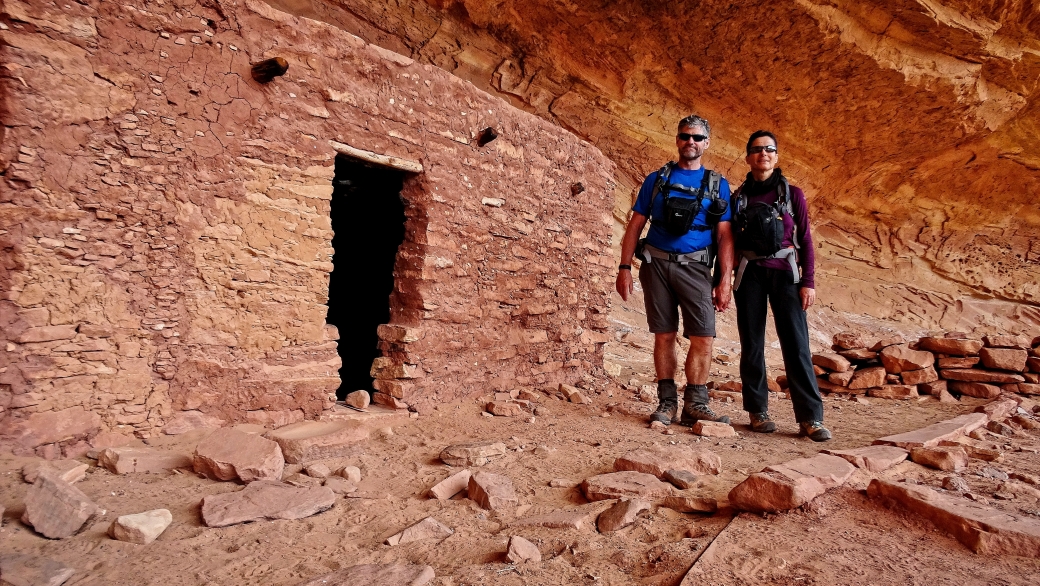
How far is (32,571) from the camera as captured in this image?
1.45 meters

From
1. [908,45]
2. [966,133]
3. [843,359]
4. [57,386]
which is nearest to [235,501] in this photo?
[57,386]

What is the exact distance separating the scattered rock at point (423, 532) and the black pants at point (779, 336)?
6.73 ft

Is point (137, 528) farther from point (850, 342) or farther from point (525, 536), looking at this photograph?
point (850, 342)

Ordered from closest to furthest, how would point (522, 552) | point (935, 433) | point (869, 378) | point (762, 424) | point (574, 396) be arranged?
point (522, 552)
point (935, 433)
point (762, 424)
point (574, 396)
point (869, 378)

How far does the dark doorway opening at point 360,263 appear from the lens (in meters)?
4.55

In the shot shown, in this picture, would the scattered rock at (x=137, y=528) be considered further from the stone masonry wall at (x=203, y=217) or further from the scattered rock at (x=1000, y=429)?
the scattered rock at (x=1000, y=429)

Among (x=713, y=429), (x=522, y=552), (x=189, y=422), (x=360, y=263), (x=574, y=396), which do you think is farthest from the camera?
(x=360, y=263)

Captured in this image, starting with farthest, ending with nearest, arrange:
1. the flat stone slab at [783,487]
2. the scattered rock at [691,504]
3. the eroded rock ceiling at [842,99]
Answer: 1. the eroded rock ceiling at [842,99]
2. the scattered rock at [691,504]
3. the flat stone slab at [783,487]

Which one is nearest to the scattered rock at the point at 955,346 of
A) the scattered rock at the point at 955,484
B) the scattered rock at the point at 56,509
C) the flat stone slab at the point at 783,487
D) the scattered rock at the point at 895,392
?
the scattered rock at the point at 895,392

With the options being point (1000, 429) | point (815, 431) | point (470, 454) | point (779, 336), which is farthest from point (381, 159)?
point (1000, 429)

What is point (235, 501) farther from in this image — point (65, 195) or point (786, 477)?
point (786, 477)

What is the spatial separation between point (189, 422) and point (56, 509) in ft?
2.65

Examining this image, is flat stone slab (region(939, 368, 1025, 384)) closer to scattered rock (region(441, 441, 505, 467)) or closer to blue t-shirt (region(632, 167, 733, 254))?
blue t-shirt (region(632, 167, 733, 254))

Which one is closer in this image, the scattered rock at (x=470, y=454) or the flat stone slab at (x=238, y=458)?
the flat stone slab at (x=238, y=458)
